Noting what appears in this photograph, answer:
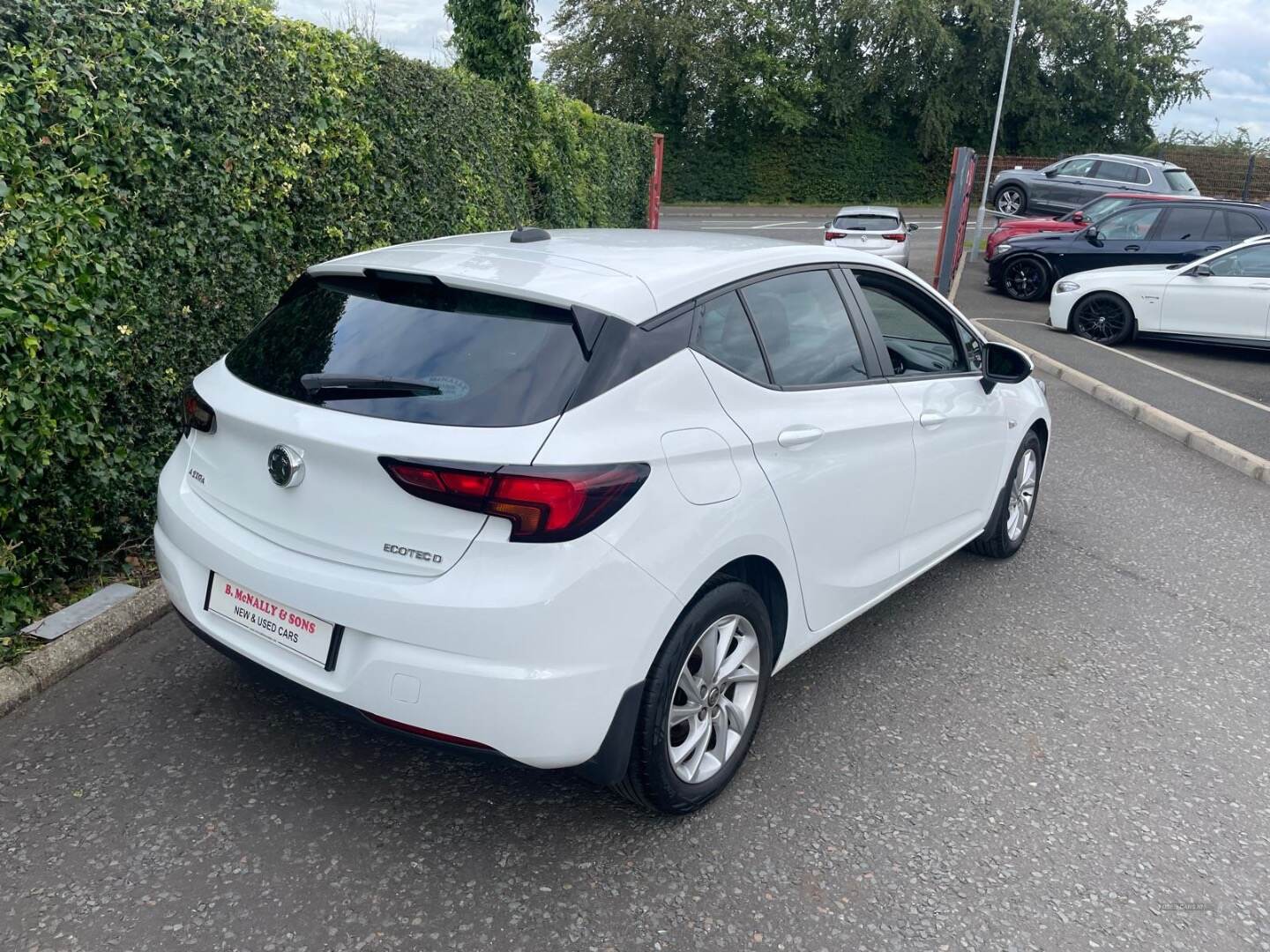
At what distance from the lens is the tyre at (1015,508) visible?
5.04 metres

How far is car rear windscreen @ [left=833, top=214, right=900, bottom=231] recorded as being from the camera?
64.4 feet

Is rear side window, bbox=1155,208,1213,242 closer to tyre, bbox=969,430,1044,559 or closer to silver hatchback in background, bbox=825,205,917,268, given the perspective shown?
silver hatchback in background, bbox=825,205,917,268

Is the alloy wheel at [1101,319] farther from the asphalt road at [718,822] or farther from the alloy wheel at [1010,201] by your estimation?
the alloy wheel at [1010,201]

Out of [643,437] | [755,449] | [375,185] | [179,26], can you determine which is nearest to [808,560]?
[755,449]

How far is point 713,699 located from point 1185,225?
47.7ft

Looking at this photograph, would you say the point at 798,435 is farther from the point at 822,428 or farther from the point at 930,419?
the point at 930,419

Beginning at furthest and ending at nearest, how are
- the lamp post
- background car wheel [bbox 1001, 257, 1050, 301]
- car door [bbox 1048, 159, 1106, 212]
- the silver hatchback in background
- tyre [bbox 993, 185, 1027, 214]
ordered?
1. tyre [bbox 993, 185, 1027, 214]
2. the lamp post
3. car door [bbox 1048, 159, 1106, 212]
4. the silver hatchback in background
5. background car wheel [bbox 1001, 257, 1050, 301]

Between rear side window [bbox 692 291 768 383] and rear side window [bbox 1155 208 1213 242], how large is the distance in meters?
13.9

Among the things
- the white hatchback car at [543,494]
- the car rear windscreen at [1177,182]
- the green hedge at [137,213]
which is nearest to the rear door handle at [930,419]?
the white hatchback car at [543,494]

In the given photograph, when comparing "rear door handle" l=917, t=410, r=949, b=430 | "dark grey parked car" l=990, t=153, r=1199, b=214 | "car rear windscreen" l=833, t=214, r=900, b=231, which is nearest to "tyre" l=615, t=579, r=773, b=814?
"rear door handle" l=917, t=410, r=949, b=430

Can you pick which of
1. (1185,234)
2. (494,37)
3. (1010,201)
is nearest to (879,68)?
(1010,201)

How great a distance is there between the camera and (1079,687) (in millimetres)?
3963

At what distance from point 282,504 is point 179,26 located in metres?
2.83

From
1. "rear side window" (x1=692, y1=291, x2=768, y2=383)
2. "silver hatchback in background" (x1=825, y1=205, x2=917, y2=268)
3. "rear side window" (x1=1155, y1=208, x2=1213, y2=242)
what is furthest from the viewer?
"silver hatchback in background" (x1=825, y1=205, x2=917, y2=268)
